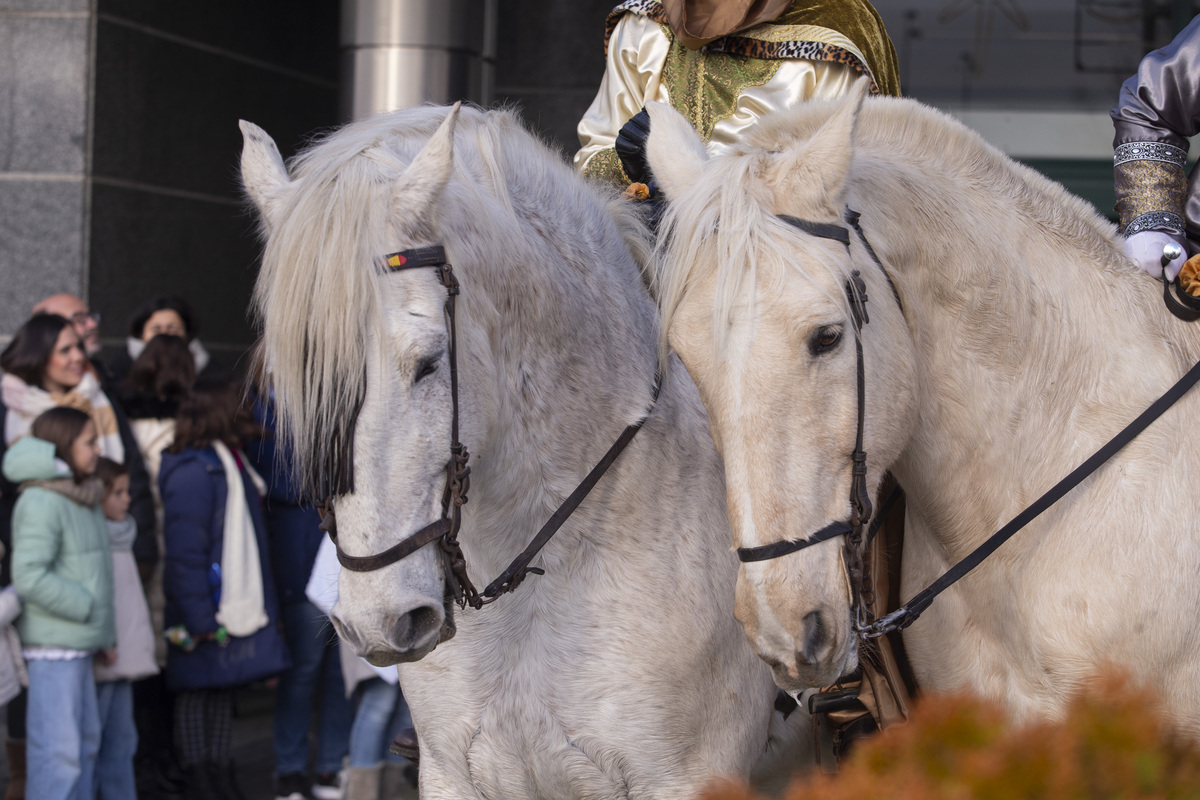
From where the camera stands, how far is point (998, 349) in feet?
7.23

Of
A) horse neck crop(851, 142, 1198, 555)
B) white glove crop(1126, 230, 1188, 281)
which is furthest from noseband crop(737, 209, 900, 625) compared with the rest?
white glove crop(1126, 230, 1188, 281)

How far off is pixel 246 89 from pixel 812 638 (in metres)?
7.06

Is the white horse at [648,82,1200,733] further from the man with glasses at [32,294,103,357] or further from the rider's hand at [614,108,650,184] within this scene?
the man with glasses at [32,294,103,357]

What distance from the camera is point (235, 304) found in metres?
7.91

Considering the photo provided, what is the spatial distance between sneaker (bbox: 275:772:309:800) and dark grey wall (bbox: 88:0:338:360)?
301cm

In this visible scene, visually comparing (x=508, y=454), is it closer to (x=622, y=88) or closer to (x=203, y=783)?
(x=622, y=88)

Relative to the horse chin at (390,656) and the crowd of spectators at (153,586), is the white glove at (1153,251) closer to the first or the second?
the horse chin at (390,656)

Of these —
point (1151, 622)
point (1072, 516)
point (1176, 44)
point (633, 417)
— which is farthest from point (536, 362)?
point (1176, 44)

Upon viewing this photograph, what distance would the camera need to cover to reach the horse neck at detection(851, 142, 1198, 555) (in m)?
2.19

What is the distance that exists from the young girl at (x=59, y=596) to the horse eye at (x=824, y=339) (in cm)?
352

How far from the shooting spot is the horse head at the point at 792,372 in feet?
6.37

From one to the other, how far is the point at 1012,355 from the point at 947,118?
1.78ft

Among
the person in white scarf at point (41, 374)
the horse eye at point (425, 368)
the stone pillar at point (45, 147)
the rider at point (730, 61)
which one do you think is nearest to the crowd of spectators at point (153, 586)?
the person in white scarf at point (41, 374)

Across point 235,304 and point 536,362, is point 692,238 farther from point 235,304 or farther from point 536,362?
point 235,304
